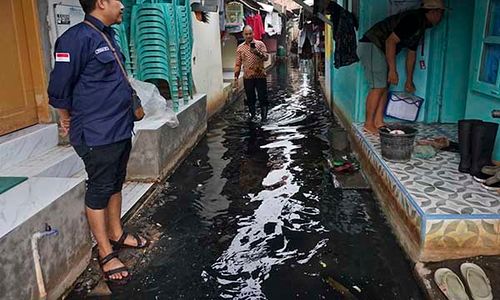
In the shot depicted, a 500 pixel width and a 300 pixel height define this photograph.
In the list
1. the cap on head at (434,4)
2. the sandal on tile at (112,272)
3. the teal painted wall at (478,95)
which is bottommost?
the sandal on tile at (112,272)

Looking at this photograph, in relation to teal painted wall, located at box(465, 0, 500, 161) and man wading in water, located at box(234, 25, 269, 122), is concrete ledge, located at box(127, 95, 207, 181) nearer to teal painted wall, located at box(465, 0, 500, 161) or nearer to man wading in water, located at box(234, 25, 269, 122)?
man wading in water, located at box(234, 25, 269, 122)

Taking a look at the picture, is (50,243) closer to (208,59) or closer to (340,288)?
(340,288)

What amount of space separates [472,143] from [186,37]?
463 cm

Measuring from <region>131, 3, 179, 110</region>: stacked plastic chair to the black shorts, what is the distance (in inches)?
128

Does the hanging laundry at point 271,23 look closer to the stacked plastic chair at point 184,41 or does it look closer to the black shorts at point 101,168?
the stacked plastic chair at point 184,41

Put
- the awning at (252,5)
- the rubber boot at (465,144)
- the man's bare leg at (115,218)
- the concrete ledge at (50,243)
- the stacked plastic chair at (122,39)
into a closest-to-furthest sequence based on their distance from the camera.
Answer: the concrete ledge at (50,243), the man's bare leg at (115,218), the rubber boot at (465,144), the stacked plastic chair at (122,39), the awning at (252,5)

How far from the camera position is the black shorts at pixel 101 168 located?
3072mm

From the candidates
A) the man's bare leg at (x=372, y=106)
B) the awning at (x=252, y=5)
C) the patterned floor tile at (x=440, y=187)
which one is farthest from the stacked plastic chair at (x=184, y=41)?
the awning at (x=252, y=5)

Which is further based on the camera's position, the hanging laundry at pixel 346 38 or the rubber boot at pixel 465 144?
the hanging laundry at pixel 346 38

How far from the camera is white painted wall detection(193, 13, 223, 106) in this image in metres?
8.90

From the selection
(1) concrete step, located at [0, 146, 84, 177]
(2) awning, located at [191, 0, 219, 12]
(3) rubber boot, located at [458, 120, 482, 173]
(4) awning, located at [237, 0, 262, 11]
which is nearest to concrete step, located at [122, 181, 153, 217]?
(1) concrete step, located at [0, 146, 84, 177]

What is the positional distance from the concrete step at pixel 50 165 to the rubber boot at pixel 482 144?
388cm

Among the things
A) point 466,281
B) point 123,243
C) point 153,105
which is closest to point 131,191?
point 123,243

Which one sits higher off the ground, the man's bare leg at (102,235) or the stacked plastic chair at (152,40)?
the stacked plastic chair at (152,40)
